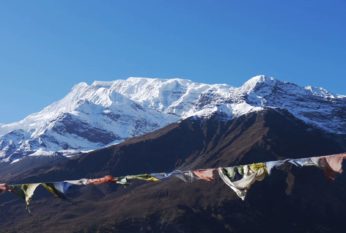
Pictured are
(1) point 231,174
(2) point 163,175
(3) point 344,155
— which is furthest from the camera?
(2) point 163,175

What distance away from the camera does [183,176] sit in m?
31.0

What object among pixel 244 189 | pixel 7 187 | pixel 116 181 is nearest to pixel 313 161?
pixel 244 189

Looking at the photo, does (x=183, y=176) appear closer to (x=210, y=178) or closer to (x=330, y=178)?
(x=210, y=178)

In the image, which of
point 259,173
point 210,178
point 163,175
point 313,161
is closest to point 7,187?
point 163,175

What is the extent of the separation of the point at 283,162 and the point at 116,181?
7743 mm

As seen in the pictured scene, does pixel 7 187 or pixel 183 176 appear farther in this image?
pixel 183 176

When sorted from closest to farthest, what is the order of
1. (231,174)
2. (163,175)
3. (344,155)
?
(344,155)
(231,174)
(163,175)

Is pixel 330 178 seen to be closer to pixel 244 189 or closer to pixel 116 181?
pixel 244 189

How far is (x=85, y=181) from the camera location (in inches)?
1198

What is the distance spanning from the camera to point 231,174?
27578 millimetres

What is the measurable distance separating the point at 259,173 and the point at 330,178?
10.5ft

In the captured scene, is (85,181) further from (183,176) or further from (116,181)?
(183,176)

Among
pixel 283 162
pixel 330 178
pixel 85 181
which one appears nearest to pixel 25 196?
pixel 85 181

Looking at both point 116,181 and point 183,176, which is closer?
point 116,181
